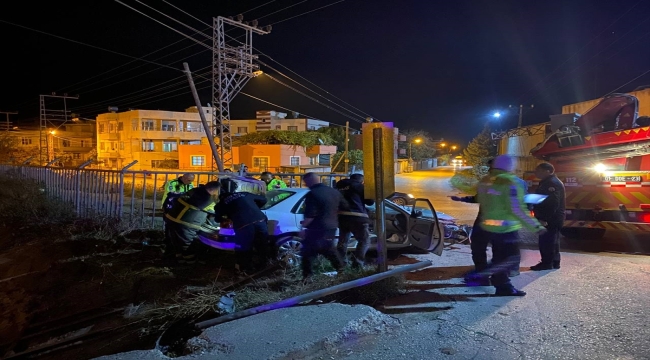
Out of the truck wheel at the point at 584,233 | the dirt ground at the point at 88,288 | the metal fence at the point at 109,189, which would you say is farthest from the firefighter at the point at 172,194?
the truck wheel at the point at 584,233

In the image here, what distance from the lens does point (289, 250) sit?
22.6 feet

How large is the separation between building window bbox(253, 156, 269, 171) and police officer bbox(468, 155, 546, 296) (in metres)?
30.2

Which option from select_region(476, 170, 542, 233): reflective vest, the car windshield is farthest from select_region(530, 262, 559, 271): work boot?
the car windshield

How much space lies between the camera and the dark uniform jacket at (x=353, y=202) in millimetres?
6164

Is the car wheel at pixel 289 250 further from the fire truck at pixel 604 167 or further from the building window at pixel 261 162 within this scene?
the building window at pixel 261 162

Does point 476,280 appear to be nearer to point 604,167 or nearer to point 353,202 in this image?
point 353,202

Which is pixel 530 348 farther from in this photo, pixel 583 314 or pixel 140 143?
pixel 140 143

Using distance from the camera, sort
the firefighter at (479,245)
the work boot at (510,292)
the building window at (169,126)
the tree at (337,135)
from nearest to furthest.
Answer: the work boot at (510,292)
the firefighter at (479,245)
the tree at (337,135)
the building window at (169,126)

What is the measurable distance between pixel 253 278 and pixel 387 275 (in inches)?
80.0

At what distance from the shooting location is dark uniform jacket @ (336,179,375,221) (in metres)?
6.16

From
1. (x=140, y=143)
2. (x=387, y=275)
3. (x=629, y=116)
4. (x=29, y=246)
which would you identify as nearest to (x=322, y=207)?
(x=387, y=275)

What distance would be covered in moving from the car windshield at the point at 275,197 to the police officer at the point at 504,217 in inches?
120

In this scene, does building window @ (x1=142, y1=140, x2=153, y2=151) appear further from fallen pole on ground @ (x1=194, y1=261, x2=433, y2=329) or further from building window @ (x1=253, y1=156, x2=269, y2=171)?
fallen pole on ground @ (x1=194, y1=261, x2=433, y2=329)

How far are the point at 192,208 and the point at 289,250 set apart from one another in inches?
63.9
